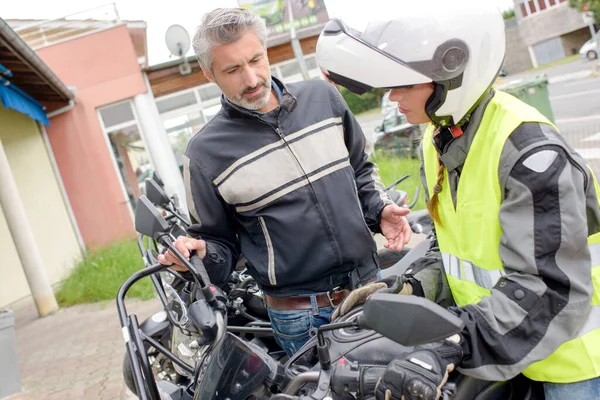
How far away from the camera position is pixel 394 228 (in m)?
2.54

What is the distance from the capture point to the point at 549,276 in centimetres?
142

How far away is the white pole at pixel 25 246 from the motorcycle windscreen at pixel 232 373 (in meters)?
7.94

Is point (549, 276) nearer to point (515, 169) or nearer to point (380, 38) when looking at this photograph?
point (515, 169)

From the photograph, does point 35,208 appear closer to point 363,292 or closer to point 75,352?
point 75,352

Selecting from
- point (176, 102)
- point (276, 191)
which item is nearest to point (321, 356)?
point (276, 191)

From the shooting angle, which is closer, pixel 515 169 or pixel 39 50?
pixel 515 169

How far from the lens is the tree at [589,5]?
38000mm

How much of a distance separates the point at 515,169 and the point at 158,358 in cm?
287

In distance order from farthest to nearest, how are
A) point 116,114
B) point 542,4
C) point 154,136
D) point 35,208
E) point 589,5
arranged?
point 542,4
point 589,5
point 154,136
point 116,114
point 35,208

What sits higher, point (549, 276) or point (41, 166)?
point (41, 166)

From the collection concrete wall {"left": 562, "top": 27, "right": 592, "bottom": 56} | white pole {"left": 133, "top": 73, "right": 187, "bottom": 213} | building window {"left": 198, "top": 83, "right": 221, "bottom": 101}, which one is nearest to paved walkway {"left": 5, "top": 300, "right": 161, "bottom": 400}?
white pole {"left": 133, "top": 73, "right": 187, "bottom": 213}

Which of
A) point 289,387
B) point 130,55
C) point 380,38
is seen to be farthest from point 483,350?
point 130,55

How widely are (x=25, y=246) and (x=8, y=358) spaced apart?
4.34 m

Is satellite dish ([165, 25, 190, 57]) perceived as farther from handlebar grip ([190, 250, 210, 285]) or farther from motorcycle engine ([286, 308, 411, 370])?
motorcycle engine ([286, 308, 411, 370])
